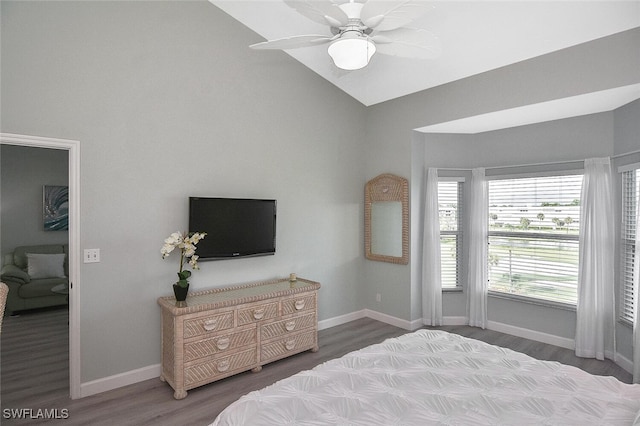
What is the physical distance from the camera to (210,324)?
119 inches

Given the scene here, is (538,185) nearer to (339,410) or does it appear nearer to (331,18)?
(331,18)

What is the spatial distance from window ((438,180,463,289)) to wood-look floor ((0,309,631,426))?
2.20ft

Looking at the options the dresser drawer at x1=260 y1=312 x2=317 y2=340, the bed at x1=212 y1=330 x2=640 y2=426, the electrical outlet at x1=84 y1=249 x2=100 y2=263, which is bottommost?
the dresser drawer at x1=260 y1=312 x2=317 y2=340

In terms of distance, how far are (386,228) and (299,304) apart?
174 centimetres

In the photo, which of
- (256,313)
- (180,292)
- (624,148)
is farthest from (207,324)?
(624,148)

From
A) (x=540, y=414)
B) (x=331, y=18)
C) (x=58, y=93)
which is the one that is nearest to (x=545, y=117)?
(x=331, y=18)

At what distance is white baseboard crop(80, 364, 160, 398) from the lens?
9.45 feet

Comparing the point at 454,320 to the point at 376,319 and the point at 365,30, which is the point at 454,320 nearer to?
the point at 376,319

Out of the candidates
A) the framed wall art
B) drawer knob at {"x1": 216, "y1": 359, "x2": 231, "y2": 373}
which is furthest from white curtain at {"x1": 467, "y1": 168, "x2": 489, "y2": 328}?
the framed wall art

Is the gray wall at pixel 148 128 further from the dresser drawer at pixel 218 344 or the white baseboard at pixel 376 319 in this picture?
the dresser drawer at pixel 218 344

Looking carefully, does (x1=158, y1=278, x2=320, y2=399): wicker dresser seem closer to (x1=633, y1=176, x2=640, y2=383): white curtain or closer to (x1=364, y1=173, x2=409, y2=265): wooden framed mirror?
(x1=364, y1=173, x2=409, y2=265): wooden framed mirror

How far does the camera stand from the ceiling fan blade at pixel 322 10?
199cm

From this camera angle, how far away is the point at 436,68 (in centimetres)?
387

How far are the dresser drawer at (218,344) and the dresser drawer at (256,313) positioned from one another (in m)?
0.10
